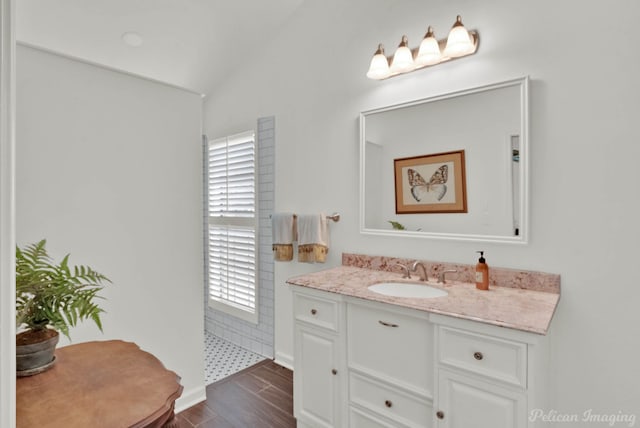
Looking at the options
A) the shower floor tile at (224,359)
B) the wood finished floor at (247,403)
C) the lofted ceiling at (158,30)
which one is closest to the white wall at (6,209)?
the wood finished floor at (247,403)

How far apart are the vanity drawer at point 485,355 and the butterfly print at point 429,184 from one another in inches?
35.8

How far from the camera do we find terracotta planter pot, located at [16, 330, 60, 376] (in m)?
1.01

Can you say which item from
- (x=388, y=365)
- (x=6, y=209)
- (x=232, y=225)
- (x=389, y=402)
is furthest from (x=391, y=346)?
(x=232, y=225)

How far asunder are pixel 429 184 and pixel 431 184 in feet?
0.04

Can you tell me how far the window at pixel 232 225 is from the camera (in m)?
3.18

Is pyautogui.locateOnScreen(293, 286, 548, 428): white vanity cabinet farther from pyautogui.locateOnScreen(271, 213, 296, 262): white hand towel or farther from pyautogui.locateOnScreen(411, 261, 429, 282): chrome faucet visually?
pyautogui.locateOnScreen(271, 213, 296, 262): white hand towel

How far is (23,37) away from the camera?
2.33 meters

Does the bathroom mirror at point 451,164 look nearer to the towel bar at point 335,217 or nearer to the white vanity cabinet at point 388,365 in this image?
the towel bar at point 335,217

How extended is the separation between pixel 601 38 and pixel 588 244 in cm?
96

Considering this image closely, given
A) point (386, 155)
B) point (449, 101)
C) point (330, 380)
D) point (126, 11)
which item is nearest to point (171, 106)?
point (126, 11)

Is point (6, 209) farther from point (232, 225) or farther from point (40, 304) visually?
point (232, 225)

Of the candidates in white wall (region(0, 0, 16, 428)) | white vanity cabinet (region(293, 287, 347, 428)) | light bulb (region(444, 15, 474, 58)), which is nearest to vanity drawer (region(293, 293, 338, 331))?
white vanity cabinet (region(293, 287, 347, 428))

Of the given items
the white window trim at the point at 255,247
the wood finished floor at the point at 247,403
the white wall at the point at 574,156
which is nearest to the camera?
the white wall at the point at 574,156

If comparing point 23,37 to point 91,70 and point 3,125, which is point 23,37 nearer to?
point 91,70
